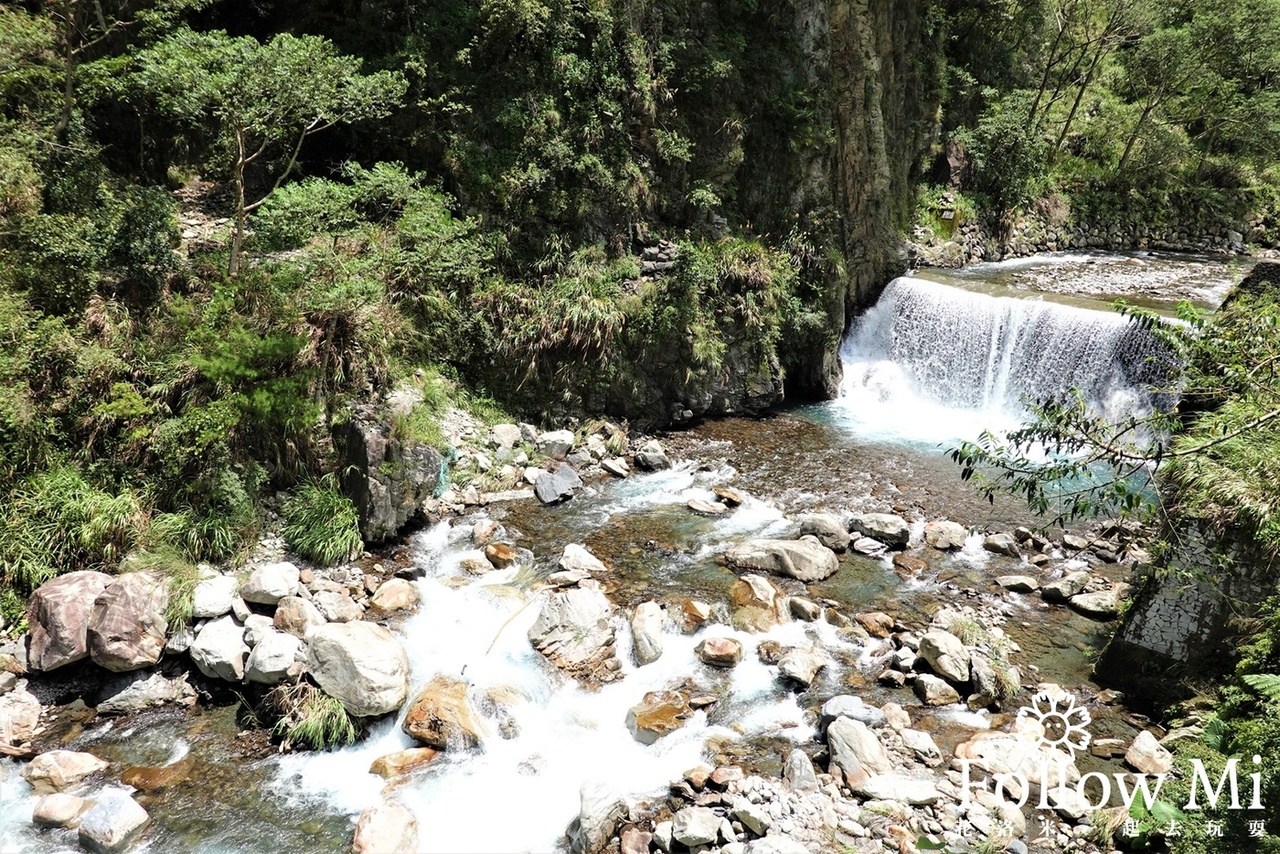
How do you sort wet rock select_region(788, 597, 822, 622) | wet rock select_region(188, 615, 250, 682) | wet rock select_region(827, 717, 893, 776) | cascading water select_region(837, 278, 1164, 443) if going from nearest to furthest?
wet rock select_region(827, 717, 893, 776)
wet rock select_region(188, 615, 250, 682)
wet rock select_region(788, 597, 822, 622)
cascading water select_region(837, 278, 1164, 443)

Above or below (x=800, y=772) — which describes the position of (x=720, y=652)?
above

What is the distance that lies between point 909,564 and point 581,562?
16.8ft

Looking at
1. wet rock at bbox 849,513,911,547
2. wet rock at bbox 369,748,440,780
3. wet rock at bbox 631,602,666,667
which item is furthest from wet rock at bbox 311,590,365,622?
wet rock at bbox 849,513,911,547

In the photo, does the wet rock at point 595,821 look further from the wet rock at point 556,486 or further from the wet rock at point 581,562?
the wet rock at point 556,486

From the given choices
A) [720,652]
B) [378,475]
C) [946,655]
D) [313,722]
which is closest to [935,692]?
[946,655]

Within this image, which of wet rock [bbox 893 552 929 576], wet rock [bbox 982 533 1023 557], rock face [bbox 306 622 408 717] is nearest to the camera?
rock face [bbox 306 622 408 717]

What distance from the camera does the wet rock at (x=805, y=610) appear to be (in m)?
9.49

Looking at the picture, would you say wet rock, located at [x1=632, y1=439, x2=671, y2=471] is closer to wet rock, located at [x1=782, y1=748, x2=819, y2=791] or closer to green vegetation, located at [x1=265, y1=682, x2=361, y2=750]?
wet rock, located at [x1=782, y1=748, x2=819, y2=791]

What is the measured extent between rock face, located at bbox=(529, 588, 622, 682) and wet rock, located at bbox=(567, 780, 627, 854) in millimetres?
1834

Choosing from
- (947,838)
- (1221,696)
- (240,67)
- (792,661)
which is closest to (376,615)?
(792,661)

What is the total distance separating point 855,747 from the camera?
7.12m

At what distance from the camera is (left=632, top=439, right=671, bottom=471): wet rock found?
13828 mm

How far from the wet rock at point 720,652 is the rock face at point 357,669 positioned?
3561 millimetres

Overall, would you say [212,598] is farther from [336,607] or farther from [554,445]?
[554,445]
